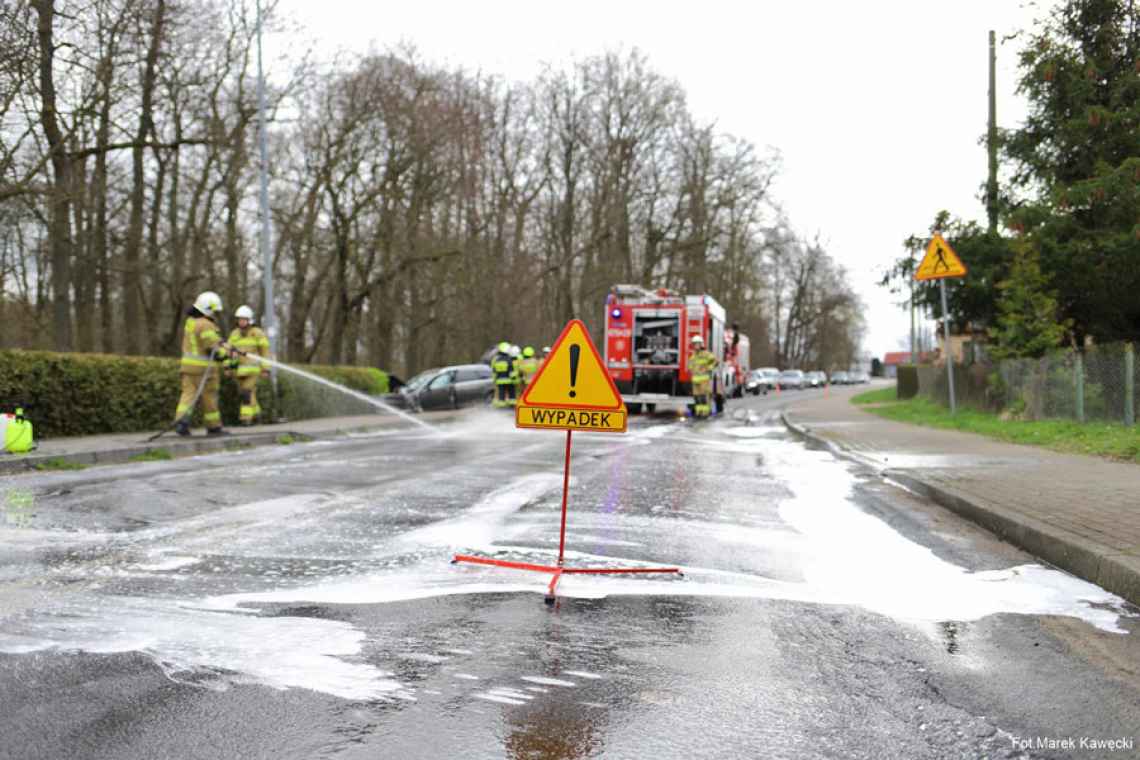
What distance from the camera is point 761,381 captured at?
55.7m

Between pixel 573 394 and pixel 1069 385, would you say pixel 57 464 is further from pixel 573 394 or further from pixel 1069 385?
pixel 1069 385

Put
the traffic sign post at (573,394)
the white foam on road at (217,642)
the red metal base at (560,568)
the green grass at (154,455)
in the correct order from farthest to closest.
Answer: the green grass at (154,455) < the traffic sign post at (573,394) < the red metal base at (560,568) < the white foam on road at (217,642)

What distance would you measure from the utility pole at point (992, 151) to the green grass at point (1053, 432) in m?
4.49

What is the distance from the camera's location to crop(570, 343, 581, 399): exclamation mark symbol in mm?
5836

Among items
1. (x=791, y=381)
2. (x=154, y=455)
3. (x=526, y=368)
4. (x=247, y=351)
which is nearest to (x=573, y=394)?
(x=154, y=455)

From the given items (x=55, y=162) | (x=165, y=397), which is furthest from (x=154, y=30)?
(x=165, y=397)

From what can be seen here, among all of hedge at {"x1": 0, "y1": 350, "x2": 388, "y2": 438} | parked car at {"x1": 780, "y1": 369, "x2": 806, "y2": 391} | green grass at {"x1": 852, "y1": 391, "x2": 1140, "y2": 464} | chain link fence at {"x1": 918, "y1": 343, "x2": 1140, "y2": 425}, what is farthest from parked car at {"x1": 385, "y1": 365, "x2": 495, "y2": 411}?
parked car at {"x1": 780, "y1": 369, "x2": 806, "y2": 391}

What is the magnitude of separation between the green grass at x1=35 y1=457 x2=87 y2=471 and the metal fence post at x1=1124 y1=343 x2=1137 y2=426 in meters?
14.6

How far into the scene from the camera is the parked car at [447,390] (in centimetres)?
2541

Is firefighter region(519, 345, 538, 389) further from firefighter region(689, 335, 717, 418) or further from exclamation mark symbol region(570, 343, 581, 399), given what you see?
exclamation mark symbol region(570, 343, 581, 399)

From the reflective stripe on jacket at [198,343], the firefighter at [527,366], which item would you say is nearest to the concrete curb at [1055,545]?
the reflective stripe on jacket at [198,343]

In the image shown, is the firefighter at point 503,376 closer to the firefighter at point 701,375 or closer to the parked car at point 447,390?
the parked car at point 447,390

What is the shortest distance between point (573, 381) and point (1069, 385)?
530 inches

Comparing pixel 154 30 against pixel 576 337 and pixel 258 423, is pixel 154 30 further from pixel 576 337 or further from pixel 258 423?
pixel 576 337
